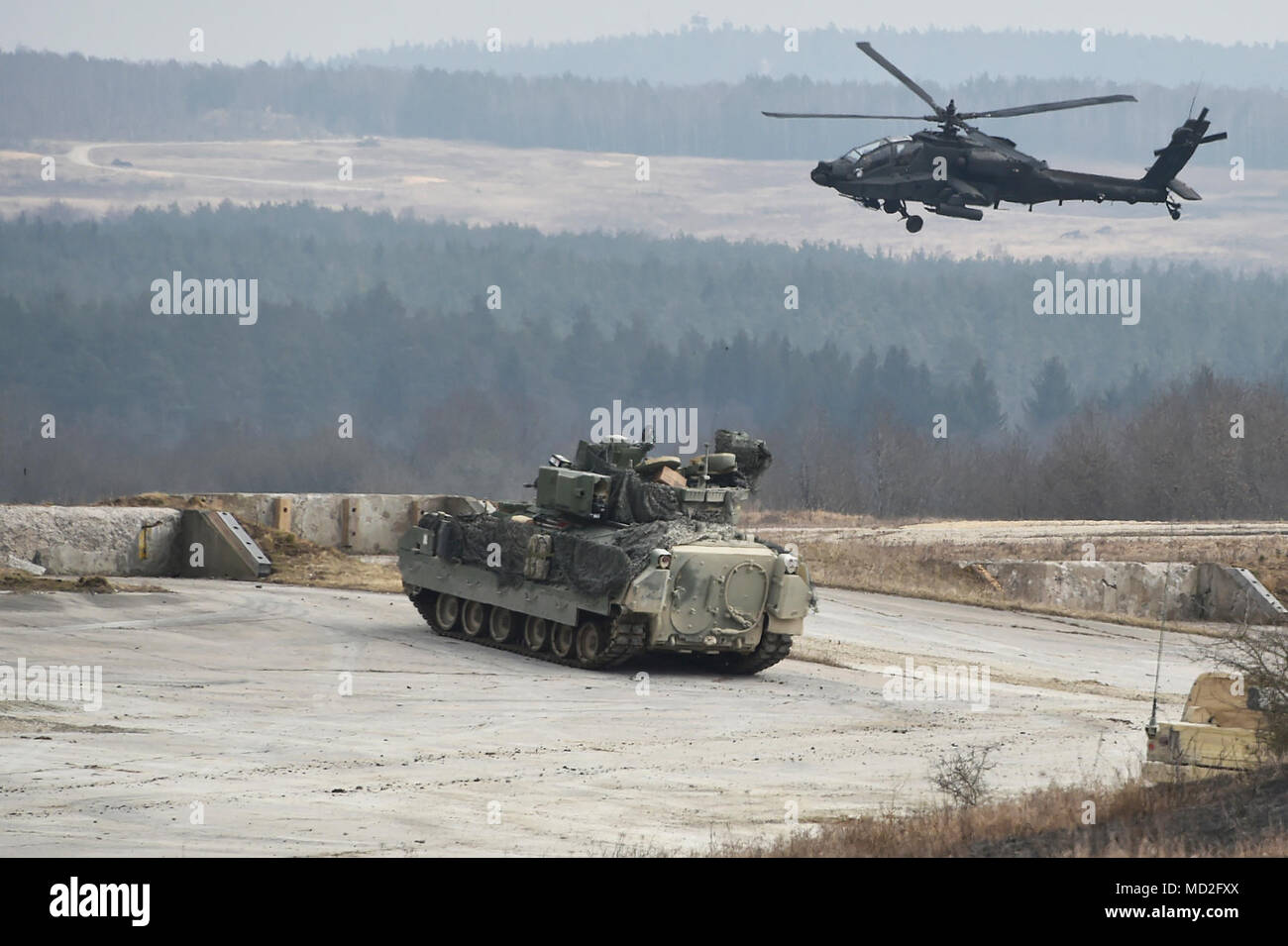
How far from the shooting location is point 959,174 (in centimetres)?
3784

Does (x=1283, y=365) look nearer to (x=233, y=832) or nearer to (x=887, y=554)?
(x=887, y=554)

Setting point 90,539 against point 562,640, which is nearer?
point 562,640

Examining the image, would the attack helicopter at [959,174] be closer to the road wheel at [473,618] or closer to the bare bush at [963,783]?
the road wheel at [473,618]

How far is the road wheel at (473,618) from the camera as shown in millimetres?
25531

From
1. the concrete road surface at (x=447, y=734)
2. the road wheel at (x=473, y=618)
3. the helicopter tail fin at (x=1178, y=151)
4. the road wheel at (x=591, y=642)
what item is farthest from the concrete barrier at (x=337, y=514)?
the helicopter tail fin at (x=1178, y=151)

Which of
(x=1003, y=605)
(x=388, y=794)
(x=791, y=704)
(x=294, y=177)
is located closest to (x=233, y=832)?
(x=388, y=794)

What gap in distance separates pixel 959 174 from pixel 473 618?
1690 cm

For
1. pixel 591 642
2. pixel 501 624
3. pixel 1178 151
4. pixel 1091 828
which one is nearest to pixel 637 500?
pixel 591 642

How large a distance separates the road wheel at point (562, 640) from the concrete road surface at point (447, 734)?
0.32m

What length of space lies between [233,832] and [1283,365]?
147 m

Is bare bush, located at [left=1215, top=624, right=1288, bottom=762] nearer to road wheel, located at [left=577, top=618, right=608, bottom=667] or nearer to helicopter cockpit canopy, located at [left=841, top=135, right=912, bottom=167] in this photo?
road wheel, located at [left=577, top=618, right=608, bottom=667]

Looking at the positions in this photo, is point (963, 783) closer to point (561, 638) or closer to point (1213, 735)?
point (1213, 735)

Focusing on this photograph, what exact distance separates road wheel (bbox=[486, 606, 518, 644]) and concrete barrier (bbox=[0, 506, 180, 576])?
10045 millimetres

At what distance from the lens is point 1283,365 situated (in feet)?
489
